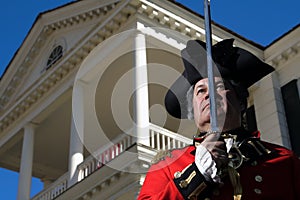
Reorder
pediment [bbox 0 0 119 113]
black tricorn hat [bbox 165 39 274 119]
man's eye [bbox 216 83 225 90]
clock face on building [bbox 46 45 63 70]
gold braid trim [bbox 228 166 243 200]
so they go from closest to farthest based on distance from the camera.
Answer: gold braid trim [bbox 228 166 243 200] < man's eye [bbox 216 83 225 90] < black tricorn hat [bbox 165 39 274 119] < pediment [bbox 0 0 119 113] < clock face on building [bbox 46 45 63 70]

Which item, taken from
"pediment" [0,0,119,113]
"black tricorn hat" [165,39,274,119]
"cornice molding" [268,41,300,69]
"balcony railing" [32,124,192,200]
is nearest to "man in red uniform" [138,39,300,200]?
"black tricorn hat" [165,39,274,119]

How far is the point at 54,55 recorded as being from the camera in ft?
57.5

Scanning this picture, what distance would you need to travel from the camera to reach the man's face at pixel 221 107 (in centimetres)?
315

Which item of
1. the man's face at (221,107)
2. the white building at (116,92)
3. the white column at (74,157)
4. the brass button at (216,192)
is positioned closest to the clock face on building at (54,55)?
the white building at (116,92)

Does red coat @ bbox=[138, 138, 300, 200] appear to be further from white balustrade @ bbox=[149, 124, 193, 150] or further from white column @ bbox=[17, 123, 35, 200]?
white column @ bbox=[17, 123, 35, 200]

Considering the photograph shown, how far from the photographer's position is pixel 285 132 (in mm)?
14219

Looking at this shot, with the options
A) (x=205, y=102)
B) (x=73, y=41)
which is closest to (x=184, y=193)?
(x=205, y=102)

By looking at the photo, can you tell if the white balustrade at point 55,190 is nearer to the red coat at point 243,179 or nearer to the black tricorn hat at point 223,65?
the black tricorn hat at point 223,65

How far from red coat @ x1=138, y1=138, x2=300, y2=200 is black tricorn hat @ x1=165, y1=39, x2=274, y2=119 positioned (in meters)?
0.42

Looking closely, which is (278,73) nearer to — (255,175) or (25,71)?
(25,71)

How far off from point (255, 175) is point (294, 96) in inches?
464

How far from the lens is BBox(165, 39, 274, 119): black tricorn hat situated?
3400 mm

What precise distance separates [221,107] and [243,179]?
0.40m

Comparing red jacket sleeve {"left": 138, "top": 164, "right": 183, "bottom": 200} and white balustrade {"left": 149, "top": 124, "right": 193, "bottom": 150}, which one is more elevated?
white balustrade {"left": 149, "top": 124, "right": 193, "bottom": 150}
